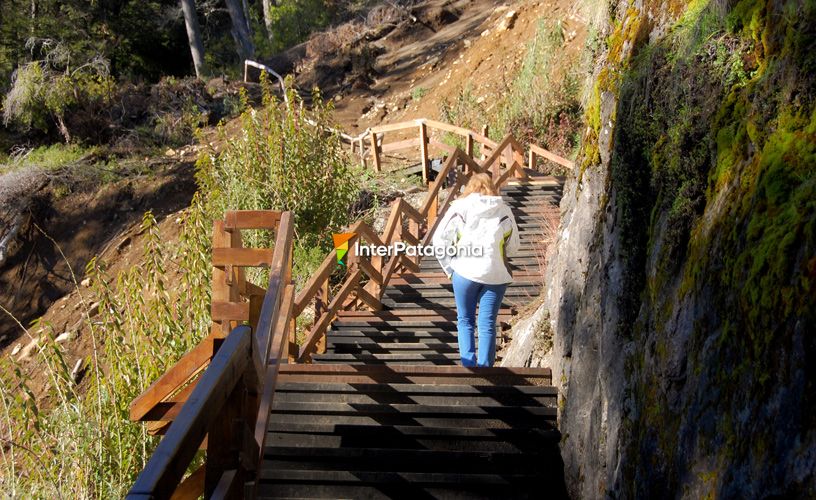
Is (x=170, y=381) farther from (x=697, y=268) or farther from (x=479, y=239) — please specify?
(x=697, y=268)

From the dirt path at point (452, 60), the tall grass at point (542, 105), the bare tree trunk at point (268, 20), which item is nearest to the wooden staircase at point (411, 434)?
the tall grass at point (542, 105)

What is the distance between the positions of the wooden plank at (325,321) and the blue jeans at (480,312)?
1.62 m

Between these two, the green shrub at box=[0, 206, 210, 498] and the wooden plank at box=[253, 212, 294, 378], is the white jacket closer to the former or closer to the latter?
the wooden plank at box=[253, 212, 294, 378]

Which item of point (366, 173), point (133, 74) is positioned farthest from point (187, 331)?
point (133, 74)

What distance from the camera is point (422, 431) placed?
4.65m

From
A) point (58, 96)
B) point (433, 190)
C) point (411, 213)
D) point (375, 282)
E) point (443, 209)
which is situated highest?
point (58, 96)

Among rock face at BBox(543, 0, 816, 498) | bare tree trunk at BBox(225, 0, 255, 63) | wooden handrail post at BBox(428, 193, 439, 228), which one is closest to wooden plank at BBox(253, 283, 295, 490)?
rock face at BBox(543, 0, 816, 498)

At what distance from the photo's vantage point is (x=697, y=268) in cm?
314

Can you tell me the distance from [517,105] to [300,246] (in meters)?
8.43

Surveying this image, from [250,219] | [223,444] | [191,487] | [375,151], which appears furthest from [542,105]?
[223,444]

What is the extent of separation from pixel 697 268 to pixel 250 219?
2.96 metres

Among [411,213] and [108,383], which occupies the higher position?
[411,213]

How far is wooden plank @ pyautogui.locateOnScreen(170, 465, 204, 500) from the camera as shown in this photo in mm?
3529

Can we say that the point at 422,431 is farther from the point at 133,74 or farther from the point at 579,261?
the point at 133,74
